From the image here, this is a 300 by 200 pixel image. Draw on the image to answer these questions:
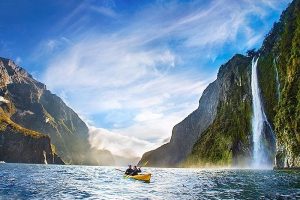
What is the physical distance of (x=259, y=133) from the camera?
449 ft

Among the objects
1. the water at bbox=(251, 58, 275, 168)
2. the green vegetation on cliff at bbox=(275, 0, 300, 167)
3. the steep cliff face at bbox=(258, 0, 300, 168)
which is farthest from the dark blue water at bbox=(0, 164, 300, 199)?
the water at bbox=(251, 58, 275, 168)

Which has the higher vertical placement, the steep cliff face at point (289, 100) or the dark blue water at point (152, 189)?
the steep cliff face at point (289, 100)

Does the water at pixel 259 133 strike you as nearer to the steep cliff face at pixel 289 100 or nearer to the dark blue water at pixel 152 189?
the steep cliff face at pixel 289 100

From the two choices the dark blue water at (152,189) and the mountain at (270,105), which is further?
the mountain at (270,105)

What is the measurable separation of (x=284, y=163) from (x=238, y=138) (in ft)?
226

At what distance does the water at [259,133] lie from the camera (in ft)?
429

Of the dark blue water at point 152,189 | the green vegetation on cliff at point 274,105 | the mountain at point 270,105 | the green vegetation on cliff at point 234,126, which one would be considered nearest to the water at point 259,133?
the mountain at point 270,105

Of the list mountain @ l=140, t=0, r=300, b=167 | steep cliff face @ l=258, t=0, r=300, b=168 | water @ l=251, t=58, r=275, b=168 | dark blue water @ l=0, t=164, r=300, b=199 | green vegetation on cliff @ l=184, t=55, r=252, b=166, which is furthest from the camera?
green vegetation on cliff @ l=184, t=55, r=252, b=166

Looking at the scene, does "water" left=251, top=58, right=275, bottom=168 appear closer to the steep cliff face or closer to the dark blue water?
the steep cliff face

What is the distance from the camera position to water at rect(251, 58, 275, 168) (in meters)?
131

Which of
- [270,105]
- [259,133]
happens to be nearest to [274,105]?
[270,105]

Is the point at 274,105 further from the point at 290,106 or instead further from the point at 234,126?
the point at 234,126

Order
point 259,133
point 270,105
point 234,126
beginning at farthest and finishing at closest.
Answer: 1. point 234,126
2. point 259,133
3. point 270,105

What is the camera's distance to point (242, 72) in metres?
178
